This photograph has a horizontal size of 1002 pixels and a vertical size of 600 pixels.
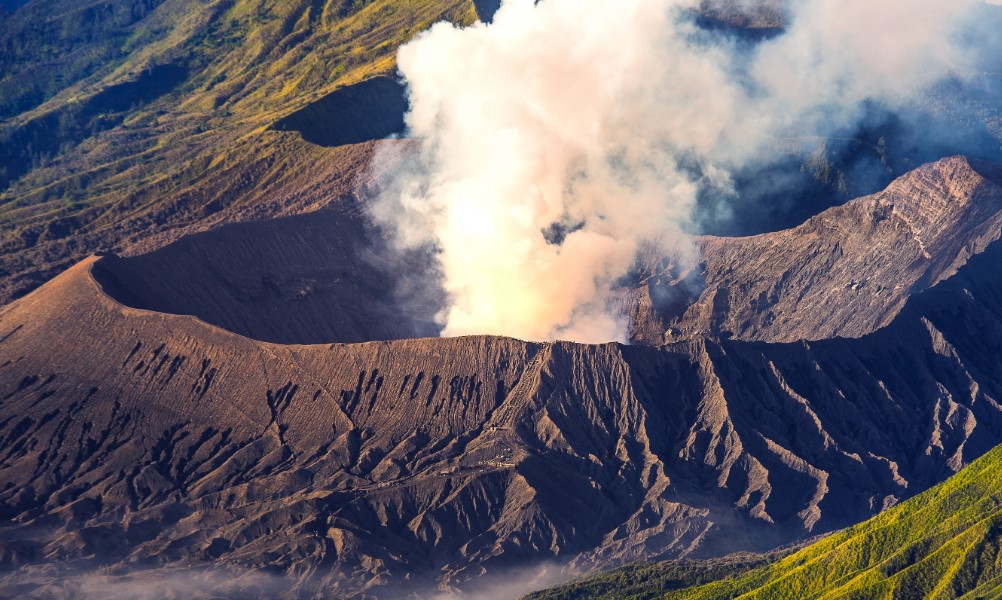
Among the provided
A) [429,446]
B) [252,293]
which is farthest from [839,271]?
[252,293]

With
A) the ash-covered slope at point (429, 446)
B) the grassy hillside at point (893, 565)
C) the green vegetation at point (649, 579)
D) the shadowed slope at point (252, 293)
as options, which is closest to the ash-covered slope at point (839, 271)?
the ash-covered slope at point (429, 446)

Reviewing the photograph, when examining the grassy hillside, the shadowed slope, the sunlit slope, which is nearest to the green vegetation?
the grassy hillside

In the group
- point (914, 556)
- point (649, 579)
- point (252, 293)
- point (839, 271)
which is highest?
point (914, 556)

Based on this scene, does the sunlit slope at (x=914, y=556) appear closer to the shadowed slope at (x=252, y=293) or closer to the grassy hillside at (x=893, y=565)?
the grassy hillside at (x=893, y=565)

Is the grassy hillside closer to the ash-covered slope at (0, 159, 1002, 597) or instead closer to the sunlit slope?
the sunlit slope

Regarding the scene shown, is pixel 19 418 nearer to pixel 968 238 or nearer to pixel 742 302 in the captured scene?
pixel 742 302

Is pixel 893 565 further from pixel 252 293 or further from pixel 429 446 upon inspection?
pixel 252 293
